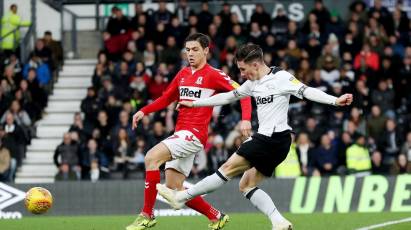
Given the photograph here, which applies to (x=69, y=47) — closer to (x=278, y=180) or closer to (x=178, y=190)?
(x=278, y=180)

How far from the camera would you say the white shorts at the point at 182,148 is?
13.3 meters

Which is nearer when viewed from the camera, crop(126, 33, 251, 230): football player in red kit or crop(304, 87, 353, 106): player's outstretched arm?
crop(304, 87, 353, 106): player's outstretched arm

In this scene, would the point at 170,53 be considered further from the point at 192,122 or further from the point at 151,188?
the point at 151,188

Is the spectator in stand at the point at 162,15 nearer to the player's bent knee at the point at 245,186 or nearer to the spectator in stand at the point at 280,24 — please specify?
the spectator in stand at the point at 280,24

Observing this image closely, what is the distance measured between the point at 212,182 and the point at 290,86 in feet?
4.68

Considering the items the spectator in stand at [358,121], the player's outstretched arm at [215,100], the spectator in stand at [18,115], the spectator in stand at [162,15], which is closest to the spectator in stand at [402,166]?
the spectator in stand at [358,121]

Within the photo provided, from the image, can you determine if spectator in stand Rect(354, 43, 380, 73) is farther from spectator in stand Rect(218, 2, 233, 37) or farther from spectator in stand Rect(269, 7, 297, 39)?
spectator in stand Rect(218, 2, 233, 37)

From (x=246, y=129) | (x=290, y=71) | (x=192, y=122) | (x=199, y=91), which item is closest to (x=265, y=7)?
(x=290, y=71)

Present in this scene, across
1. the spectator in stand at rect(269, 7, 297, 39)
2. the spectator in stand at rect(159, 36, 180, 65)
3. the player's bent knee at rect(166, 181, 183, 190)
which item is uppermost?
the spectator in stand at rect(269, 7, 297, 39)

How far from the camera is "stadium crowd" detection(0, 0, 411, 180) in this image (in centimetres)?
2214

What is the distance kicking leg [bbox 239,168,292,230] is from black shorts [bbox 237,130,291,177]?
0.72ft

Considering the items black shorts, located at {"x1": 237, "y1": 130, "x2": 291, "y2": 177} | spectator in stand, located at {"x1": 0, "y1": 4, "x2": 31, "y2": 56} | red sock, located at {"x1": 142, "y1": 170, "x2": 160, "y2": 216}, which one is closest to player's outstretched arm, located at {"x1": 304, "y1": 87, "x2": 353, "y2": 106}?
black shorts, located at {"x1": 237, "y1": 130, "x2": 291, "y2": 177}

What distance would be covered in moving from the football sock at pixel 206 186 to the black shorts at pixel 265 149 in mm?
367

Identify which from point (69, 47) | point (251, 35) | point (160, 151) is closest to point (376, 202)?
point (251, 35)
